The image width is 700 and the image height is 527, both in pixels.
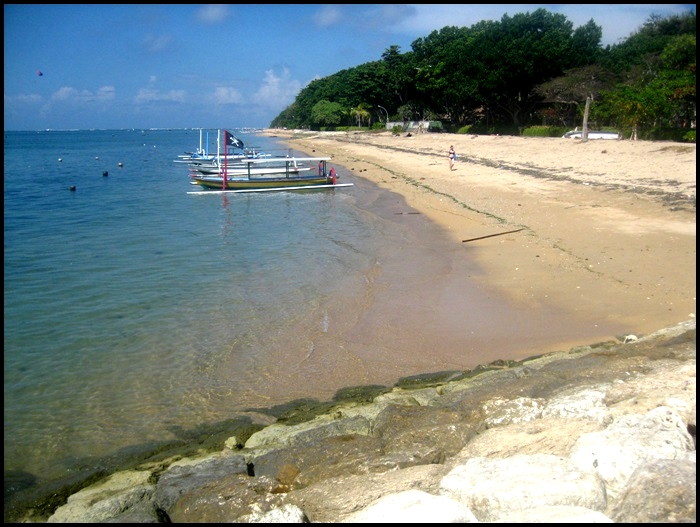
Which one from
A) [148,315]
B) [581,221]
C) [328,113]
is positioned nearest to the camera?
[148,315]

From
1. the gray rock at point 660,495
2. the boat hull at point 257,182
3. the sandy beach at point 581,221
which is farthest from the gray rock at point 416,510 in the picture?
the boat hull at point 257,182

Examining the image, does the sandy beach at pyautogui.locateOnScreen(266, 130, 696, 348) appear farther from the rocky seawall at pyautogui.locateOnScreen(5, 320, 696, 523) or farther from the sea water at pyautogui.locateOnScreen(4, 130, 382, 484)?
the sea water at pyautogui.locateOnScreen(4, 130, 382, 484)

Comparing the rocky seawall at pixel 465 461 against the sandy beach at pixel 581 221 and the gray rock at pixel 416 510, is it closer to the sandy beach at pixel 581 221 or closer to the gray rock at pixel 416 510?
the gray rock at pixel 416 510

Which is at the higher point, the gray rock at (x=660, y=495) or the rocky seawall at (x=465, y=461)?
the gray rock at (x=660, y=495)

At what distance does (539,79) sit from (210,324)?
4703 centimetres

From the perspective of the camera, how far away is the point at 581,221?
1578cm

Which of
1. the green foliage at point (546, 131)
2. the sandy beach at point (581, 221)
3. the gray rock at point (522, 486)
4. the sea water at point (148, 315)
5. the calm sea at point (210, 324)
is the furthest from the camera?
the green foliage at point (546, 131)

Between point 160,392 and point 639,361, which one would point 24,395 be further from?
point 639,361

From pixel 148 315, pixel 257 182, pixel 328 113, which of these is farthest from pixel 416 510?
pixel 328 113

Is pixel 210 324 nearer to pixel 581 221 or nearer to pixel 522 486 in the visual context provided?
pixel 522 486

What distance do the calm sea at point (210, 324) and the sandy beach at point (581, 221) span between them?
3.15 ft

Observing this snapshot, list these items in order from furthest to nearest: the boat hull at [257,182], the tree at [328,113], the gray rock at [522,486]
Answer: the tree at [328,113], the boat hull at [257,182], the gray rock at [522,486]

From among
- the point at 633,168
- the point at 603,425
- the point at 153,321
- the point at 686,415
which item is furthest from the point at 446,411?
the point at 633,168

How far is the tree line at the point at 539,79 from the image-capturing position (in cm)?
2997
